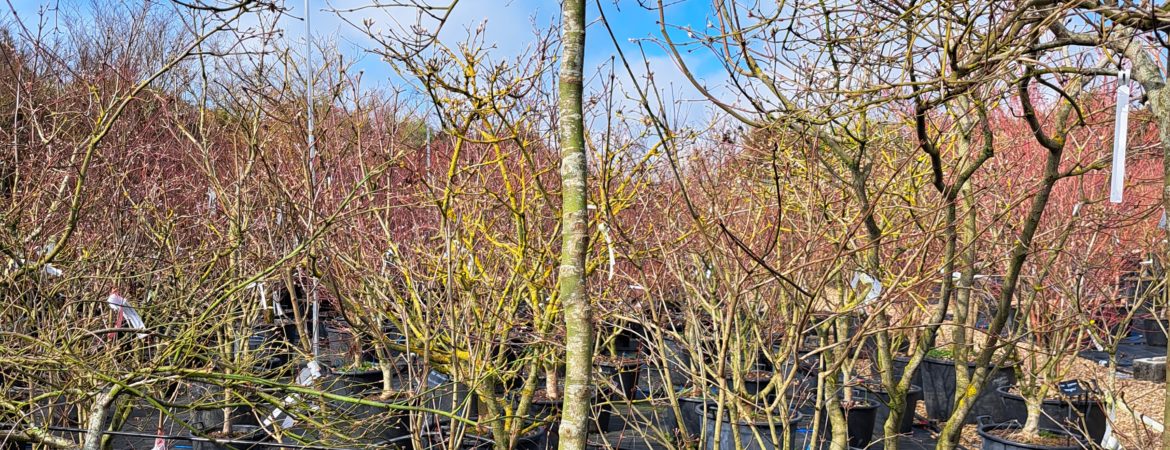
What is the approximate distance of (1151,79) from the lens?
6.89 ft

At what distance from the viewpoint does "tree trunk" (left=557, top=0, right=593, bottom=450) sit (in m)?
1.46

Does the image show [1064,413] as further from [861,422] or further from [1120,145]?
[1120,145]

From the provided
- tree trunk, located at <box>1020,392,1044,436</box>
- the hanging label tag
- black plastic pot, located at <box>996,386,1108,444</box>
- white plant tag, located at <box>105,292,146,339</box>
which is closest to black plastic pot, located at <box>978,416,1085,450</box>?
tree trunk, located at <box>1020,392,1044,436</box>

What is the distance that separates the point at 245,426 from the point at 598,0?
4614mm

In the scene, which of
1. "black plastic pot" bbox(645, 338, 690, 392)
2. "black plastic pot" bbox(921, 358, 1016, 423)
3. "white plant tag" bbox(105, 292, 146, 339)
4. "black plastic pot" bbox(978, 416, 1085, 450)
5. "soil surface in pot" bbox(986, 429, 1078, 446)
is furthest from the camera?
"black plastic pot" bbox(921, 358, 1016, 423)

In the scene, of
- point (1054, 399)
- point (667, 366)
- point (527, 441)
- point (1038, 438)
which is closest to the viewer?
point (667, 366)

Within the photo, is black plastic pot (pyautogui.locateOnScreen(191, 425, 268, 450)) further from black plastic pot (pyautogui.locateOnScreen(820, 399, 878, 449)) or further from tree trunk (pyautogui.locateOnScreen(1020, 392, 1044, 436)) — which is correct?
tree trunk (pyautogui.locateOnScreen(1020, 392, 1044, 436))

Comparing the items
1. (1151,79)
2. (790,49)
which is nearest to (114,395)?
(790,49)

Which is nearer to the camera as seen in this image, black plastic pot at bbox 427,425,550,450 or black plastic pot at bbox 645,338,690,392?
black plastic pot at bbox 645,338,690,392

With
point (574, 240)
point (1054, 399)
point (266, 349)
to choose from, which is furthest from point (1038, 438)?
point (574, 240)

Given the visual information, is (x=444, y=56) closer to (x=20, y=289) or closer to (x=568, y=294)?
(x=20, y=289)

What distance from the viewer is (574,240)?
147cm

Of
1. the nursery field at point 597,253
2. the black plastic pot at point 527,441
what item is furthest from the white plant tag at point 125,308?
the black plastic pot at point 527,441

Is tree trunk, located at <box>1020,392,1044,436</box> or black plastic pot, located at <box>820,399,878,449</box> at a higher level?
tree trunk, located at <box>1020,392,1044,436</box>
